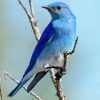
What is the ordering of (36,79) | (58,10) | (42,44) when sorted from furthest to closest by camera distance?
(58,10)
(42,44)
(36,79)

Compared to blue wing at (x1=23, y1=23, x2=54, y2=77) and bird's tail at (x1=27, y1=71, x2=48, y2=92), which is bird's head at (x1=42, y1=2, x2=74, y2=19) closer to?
blue wing at (x1=23, y1=23, x2=54, y2=77)

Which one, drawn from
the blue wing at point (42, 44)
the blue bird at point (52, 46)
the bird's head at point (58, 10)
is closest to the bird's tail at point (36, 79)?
the blue bird at point (52, 46)

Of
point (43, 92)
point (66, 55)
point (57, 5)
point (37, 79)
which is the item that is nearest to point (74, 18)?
point (57, 5)

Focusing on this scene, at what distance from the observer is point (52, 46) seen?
834 cm

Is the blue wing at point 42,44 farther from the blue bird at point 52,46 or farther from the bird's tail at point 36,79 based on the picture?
the bird's tail at point 36,79

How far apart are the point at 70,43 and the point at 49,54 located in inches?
12.3

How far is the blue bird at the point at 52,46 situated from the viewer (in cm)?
826

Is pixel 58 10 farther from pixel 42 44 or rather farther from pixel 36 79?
pixel 36 79

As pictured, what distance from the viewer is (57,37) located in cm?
835

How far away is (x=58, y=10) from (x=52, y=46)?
59cm

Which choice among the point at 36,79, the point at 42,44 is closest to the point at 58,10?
the point at 42,44

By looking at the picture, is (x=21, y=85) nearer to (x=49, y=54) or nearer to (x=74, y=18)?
(x=49, y=54)

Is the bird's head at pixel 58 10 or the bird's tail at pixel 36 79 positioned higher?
the bird's head at pixel 58 10

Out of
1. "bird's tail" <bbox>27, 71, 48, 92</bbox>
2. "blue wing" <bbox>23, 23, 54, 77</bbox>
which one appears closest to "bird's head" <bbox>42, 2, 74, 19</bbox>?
"blue wing" <bbox>23, 23, 54, 77</bbox>
